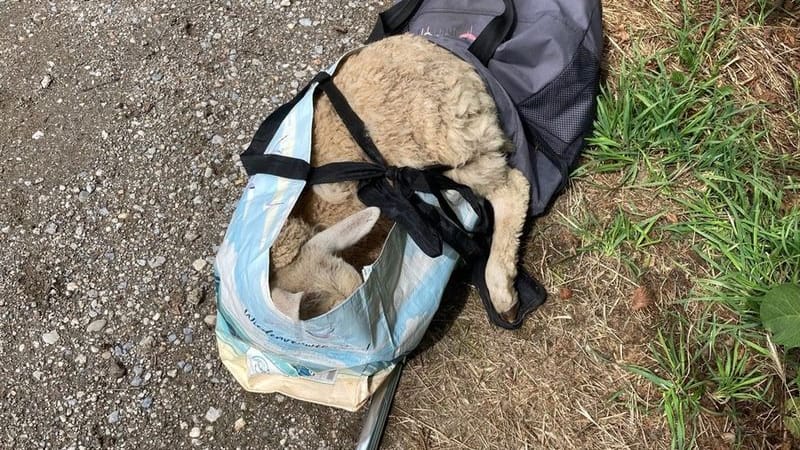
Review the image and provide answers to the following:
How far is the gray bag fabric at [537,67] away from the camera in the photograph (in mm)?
3629

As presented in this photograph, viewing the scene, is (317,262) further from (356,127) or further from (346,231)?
(356,127)

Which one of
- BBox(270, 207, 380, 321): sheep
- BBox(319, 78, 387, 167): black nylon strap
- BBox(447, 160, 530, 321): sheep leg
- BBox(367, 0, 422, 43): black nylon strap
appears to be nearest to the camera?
BBox(270, 207, 380, 321): sheep

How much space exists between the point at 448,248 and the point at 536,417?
0.98m

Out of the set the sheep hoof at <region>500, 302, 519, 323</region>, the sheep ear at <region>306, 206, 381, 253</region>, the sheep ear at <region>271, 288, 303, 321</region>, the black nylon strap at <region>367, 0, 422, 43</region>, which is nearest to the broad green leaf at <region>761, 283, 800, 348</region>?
the sheep hoof at <region>500, 302, 519, 323</region>

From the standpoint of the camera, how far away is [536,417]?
11.4 ft

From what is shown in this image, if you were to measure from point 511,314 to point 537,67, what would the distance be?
134 centimetres

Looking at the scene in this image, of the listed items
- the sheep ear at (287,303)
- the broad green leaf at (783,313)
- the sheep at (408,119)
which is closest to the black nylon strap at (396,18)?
the sheep at (408,119)

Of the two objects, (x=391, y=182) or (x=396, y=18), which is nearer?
(x=391, y=182)

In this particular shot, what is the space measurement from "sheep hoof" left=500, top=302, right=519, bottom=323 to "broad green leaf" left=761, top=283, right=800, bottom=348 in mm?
1170

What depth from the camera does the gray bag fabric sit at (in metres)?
3.63

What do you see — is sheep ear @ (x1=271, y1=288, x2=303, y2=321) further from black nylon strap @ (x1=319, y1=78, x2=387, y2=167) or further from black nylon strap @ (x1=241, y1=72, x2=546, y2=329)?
black nylon strap @ (x1=319, y1=78, x2=387, y2=167)

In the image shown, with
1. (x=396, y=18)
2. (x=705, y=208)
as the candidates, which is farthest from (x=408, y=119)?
(x=705, y=208)

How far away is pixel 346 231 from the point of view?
3049 mm

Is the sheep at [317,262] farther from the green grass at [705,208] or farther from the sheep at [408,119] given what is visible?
the green grass at [705,208]
